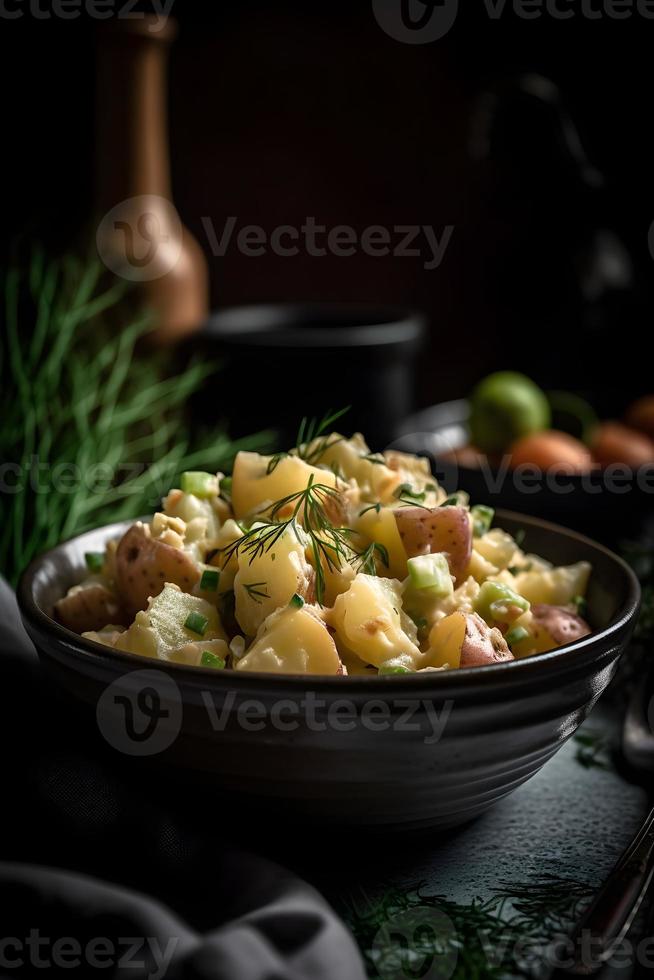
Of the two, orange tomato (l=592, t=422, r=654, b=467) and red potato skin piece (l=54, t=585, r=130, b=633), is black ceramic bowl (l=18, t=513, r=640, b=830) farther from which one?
orange tomato (l=592, t=422, r=654, b=467)

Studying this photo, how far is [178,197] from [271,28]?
50cm

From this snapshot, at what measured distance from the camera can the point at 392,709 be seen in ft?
3.28

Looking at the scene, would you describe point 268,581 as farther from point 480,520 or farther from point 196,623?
point 480,520

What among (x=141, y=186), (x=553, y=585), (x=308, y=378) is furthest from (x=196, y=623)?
(x=141, y=186)

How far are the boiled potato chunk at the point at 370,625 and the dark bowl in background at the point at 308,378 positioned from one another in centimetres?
116

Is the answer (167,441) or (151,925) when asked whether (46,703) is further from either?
(167,441)

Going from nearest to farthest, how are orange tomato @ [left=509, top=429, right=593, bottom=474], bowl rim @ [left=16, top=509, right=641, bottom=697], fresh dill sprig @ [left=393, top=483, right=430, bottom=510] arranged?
bowl rim @ [left=16, top=509, right=641, bottom=697]
fresh dill sprig @ [left=393, top=483, right=430, bottom=510]
orange tomato @ [left=509, top=429, right=593, bottom=474]

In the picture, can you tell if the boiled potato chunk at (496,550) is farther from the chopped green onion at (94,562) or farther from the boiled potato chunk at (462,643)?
the chopped green onion at (94,562)

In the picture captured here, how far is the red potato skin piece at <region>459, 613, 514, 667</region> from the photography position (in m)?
1.12

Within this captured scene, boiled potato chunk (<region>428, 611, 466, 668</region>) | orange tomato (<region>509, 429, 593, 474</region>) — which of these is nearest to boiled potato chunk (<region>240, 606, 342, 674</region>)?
boiled potato chunk (<region>428, 611, 466, 668</region>)

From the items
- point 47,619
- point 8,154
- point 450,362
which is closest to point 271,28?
point 8,154

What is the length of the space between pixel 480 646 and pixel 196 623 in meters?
0.30

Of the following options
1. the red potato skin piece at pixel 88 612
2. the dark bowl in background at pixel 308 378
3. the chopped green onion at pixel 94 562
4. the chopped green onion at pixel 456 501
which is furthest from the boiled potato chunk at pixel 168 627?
the dark bowl in background at pixel 308 378

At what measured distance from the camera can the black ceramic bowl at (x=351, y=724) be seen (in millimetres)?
1005
